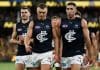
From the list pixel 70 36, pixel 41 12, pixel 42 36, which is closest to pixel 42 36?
pixel 42 36

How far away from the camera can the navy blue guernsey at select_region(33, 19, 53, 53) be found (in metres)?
12.9

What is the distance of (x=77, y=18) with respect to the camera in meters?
12.9

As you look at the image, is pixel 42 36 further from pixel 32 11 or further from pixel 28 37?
pixel 32 11

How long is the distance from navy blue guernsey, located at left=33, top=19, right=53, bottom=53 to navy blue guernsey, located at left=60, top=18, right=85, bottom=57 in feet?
1.25

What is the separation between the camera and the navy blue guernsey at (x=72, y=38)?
499 inches

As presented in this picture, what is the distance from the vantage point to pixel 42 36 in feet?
42.5

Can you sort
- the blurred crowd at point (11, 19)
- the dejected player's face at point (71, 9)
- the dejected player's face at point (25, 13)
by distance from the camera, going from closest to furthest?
1. the dejected player's face at point (71, 9)
2. the dejected player's face at point (25, 13)
3. the blurred crowd at point (11, 19)

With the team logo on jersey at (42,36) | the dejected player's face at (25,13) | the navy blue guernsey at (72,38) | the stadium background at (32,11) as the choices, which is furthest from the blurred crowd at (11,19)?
the navy blue guernsey at (72,38)

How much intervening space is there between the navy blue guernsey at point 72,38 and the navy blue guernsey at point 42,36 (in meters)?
0.38

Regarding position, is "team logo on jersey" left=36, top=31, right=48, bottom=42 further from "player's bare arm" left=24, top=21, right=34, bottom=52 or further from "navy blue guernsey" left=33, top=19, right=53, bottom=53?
"player's bare arm" left=24, top=21, right=34, bottom=52

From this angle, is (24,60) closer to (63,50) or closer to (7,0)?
(63,50)

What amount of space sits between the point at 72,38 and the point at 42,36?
78cm

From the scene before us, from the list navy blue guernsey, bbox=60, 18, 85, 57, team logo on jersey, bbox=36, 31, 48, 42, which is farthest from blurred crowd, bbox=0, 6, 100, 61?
navy blue guernsey, bbox=60, 18, 85, 57

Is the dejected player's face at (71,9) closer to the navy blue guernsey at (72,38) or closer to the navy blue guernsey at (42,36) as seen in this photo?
the navy blue guernsey at (72,38)
